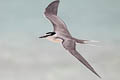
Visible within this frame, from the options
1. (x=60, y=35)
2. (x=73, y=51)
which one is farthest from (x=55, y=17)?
(x=73, y=51)

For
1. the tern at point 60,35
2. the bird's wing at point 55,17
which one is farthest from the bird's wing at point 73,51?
the bird's wing at point 55,17

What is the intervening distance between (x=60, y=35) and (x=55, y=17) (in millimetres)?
1098

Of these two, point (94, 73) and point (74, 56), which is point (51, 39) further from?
point (94, 73)

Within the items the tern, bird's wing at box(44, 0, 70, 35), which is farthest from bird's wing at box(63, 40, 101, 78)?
bird's wing at box(44, 0, 70, 35)

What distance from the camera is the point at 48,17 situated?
819 cm

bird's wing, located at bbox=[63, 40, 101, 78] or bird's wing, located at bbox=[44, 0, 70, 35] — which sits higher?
bird's wing, located at bbox=[44, 0, 70, 35]

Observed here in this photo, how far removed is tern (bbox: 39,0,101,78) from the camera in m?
5.55

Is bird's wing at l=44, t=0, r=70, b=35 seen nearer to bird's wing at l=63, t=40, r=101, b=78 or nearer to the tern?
the tern

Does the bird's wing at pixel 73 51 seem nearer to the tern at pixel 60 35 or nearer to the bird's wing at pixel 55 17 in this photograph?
the tern at pixel 60 35

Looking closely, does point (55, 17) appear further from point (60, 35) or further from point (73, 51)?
point (73, 51)

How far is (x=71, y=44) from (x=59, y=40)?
2.14ft

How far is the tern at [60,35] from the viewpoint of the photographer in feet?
18.2

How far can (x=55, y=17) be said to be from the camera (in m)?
8.27

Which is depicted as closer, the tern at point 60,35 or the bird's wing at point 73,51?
the bird's wing at point 73,51
